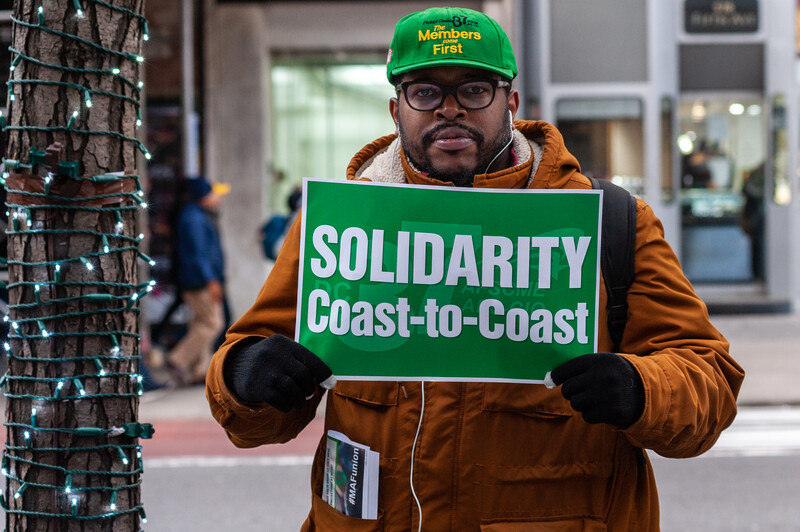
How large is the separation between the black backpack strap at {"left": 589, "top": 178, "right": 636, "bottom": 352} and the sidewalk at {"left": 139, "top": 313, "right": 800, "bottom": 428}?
600 centimetres

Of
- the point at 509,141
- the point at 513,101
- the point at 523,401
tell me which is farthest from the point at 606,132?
the point at 523,401

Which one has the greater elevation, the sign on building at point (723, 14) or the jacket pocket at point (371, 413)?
the sign on building at point (723, 14)

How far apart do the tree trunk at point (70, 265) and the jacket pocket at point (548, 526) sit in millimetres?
751

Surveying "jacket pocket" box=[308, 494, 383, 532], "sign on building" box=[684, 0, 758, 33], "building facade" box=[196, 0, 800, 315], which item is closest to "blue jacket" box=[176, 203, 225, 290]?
"building facade" box=[196, 0, 800, 315]

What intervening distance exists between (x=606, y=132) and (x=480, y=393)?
1050 cm

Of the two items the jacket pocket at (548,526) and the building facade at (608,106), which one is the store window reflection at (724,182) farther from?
the jacket pocket at (548,526)

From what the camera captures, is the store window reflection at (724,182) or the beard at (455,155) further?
the store window reflection at (724,182)

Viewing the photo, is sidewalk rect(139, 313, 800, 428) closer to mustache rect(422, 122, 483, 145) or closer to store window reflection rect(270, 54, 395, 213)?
store window reflection rect(270, 54, 395, 213)

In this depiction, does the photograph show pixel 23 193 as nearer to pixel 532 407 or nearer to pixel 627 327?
pixel 532 407

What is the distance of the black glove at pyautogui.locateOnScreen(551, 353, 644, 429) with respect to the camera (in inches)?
71.3

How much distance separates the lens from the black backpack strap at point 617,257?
2033mm

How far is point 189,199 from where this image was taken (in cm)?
859

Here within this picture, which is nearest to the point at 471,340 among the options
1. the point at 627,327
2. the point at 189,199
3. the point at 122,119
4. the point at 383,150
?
the point at 627,327

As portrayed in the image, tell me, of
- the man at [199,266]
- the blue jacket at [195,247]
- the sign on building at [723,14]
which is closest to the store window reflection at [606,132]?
the sign on building at [723,14]
